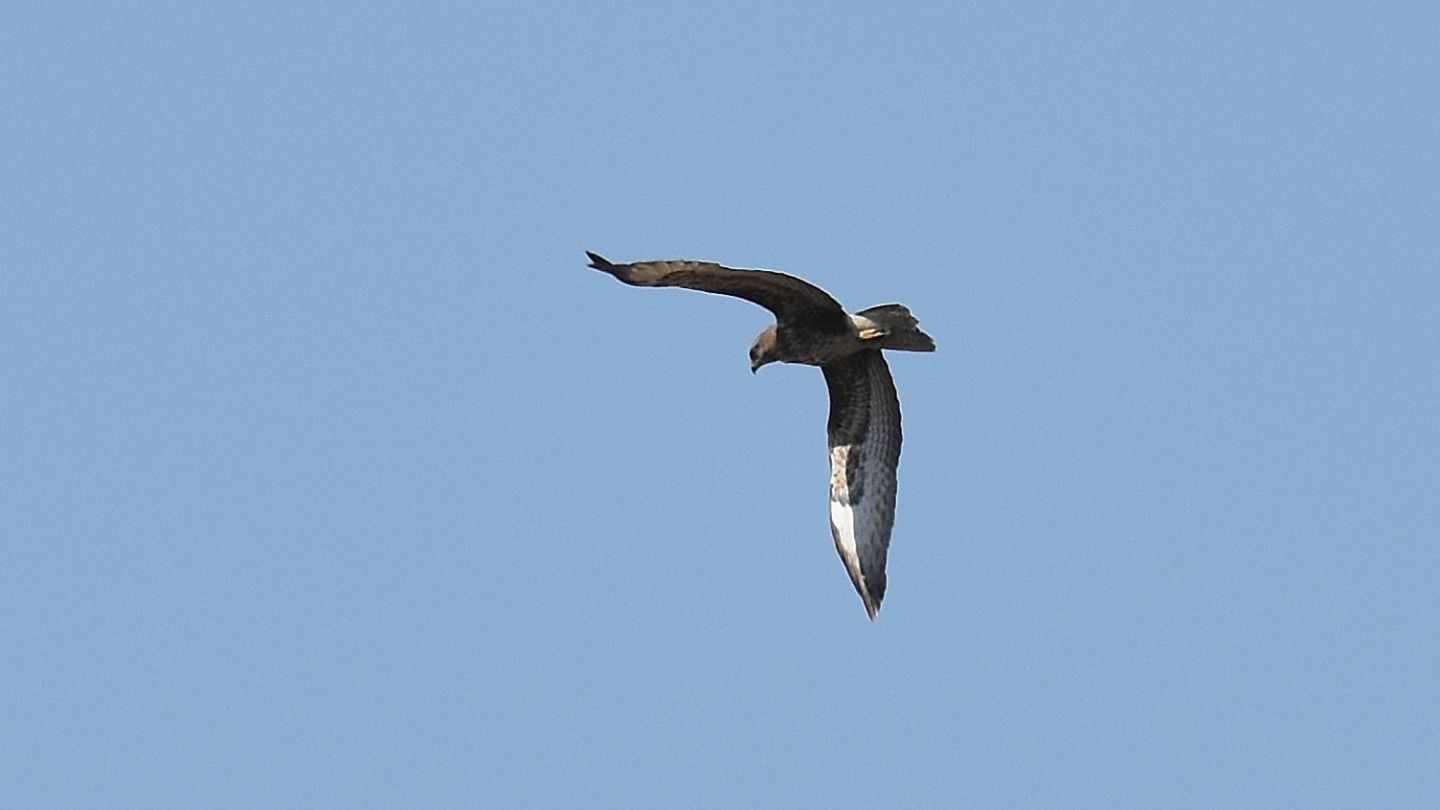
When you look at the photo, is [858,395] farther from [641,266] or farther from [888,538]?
[641,266]

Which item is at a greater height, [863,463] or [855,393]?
[855,393]

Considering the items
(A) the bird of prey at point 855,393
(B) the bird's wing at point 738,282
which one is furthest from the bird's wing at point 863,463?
(B) the bird's wing at point 738,282

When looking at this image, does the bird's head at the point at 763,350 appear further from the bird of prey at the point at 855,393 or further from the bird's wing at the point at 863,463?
the bird's wing at the point at 863,463

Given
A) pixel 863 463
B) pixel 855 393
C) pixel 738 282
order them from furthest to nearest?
pixel 863 463 → pixel 855 393 → pixel 738 282

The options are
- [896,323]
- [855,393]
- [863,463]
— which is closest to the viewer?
[896,323]

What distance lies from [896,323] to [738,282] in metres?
1.85

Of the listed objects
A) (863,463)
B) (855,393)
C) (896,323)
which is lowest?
(863,463)

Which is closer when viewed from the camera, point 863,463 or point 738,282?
point 738,282

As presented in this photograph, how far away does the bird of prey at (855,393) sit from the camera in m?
24.3

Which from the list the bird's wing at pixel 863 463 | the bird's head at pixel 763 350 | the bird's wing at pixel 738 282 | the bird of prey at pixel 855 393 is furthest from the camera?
the bird's wing at pixel 863 463

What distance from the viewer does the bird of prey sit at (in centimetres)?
2427

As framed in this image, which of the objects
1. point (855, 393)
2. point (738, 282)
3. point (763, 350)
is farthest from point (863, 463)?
point (738, 282)

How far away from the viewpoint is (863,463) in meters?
26.0

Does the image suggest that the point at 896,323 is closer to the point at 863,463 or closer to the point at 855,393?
the point at 855,393
